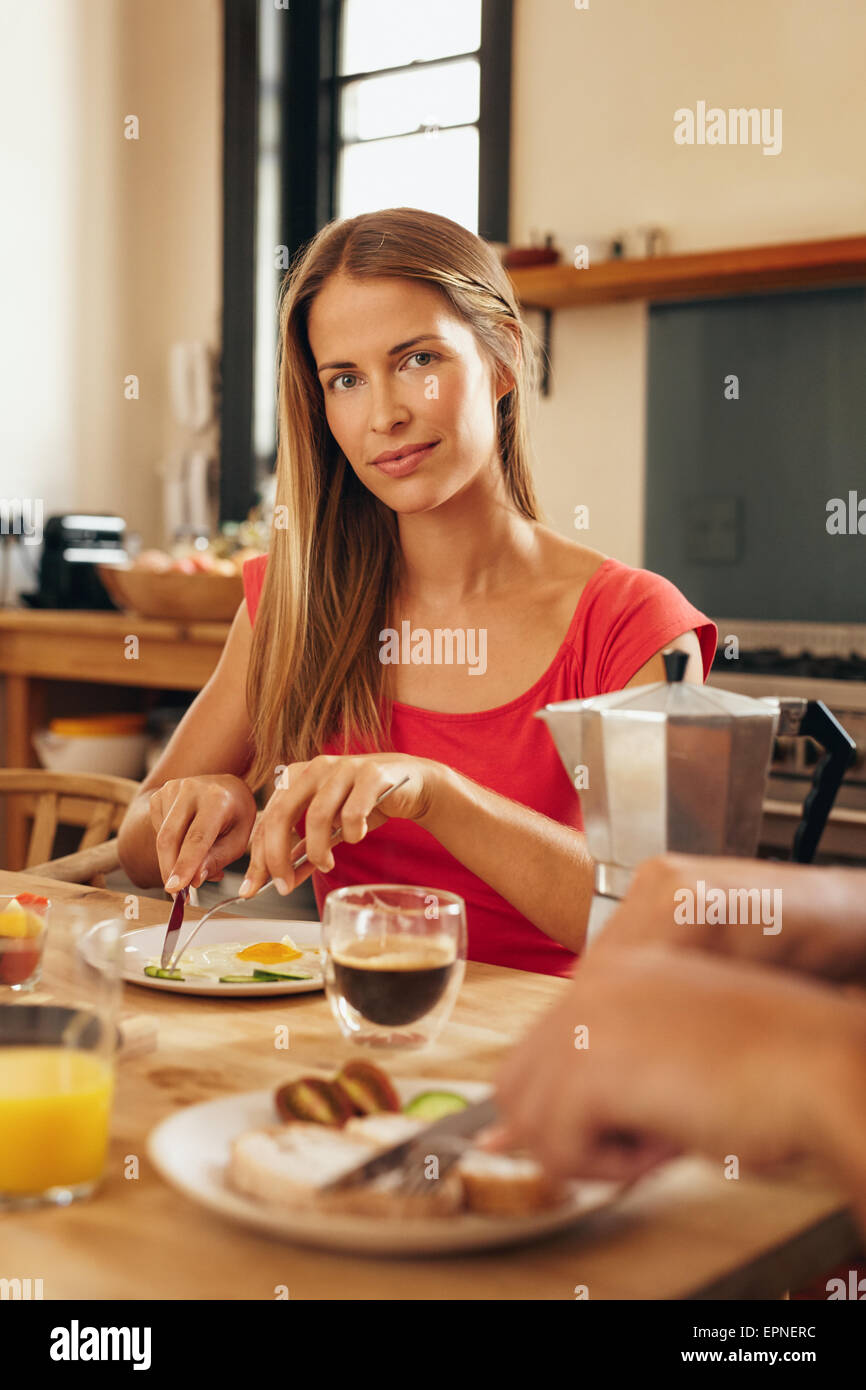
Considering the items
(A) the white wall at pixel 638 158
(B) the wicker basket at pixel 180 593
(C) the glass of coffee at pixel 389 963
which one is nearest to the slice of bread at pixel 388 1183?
(C) the glass of coffee at pixel 389 963

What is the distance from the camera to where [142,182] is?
4512mm

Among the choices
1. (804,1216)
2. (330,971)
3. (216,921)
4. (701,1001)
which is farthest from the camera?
(216,921)

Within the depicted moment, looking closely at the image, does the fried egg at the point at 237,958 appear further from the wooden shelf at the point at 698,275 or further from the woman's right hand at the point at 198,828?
the wooden shelf at the point at 698,275

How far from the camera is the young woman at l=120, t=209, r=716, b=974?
1.43 meters

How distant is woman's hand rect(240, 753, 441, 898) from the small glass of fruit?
0.51ft

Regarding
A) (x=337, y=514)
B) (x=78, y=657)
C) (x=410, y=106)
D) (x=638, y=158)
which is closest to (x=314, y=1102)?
(x=337, y=514)

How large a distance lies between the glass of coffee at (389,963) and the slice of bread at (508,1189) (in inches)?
10.5

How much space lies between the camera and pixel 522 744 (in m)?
1.50

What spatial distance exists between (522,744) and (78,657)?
7.15 feet

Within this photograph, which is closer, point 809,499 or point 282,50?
point 809,499

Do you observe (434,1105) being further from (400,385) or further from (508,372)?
(508,372)

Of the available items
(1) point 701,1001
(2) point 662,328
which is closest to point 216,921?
(1) point 701,1001

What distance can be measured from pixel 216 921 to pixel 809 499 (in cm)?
256
